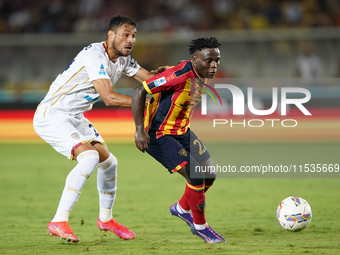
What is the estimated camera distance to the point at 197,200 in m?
4.70

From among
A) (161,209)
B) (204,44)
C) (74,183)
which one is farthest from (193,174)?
(161,209)

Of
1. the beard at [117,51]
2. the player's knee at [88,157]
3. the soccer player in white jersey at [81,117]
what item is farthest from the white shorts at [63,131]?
the beard at [117,51]

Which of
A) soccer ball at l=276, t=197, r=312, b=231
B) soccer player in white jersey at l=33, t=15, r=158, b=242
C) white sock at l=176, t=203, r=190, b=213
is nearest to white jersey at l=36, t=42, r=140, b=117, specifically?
soccer player in white jersey at l=33, t=15, r=158, b=242

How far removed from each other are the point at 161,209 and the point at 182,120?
193cm

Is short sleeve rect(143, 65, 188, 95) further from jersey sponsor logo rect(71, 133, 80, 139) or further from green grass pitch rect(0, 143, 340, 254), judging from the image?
green grass pitch rect(0, 143, 340, 254)

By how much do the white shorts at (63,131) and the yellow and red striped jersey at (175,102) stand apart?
72cm

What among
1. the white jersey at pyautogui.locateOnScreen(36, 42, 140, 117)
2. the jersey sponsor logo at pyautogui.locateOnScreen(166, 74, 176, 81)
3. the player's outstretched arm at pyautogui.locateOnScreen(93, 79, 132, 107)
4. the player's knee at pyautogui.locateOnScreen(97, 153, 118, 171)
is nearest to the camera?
the player's outstretched arm at pyautogui.locateOnScreen(93, 79, 132, 107)

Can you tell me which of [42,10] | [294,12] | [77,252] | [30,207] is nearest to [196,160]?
[77,252]

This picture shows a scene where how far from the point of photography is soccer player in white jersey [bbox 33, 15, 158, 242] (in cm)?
461

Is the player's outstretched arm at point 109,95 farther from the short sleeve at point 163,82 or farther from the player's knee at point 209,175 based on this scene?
the player's knee at point 209,175

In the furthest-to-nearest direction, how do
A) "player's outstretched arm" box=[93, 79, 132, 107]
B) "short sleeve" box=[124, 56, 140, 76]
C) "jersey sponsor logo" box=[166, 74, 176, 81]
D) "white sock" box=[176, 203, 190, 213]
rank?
"short sleeve" box=[124, 56, 140, 76] < "white sock" box=[176, 203, 190, 213] < "jersey sponsor logo" box=[166, 74, 176, 81] < "player's outstretched arm" box=[93, 79, 132, 107]

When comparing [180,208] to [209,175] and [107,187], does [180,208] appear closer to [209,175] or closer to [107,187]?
[209,175]

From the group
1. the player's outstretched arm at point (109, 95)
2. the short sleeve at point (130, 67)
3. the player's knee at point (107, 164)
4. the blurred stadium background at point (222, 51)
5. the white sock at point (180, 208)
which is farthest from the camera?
the blurred stadium background at point (222, 51)

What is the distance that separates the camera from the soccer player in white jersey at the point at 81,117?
4605mm
